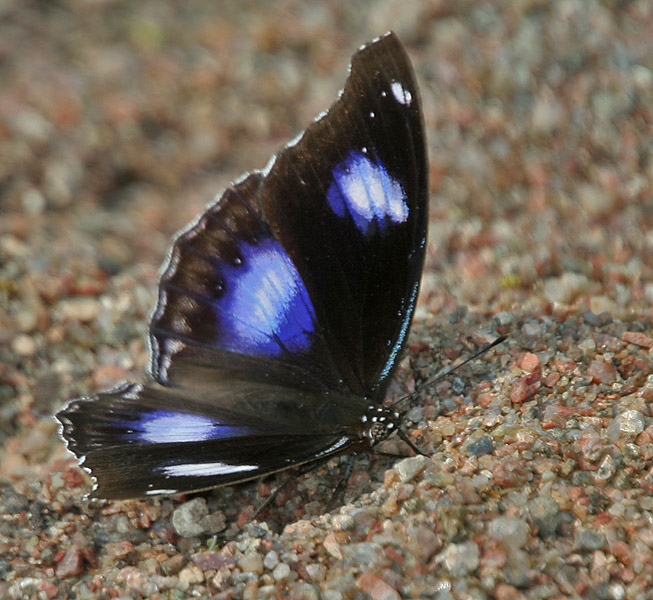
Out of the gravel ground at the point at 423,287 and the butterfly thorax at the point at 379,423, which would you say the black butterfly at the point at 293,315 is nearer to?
the butterfly thorax at the point at 379,423

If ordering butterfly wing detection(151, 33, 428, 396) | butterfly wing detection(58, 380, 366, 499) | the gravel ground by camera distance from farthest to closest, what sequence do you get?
butterfly wing detection(151, 33, 428, 396) → butterfly wing detection(58, 380, 366, 499) → the gravel ground

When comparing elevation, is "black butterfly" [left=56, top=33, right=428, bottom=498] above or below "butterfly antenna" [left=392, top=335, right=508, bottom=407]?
above

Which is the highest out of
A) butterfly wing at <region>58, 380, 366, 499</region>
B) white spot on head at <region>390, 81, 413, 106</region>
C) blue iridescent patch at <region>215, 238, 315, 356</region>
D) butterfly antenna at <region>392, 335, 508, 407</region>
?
white spot on head at <region>390, 81, 413, 106</region>

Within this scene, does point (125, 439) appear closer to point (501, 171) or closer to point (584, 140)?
point (501, 171)

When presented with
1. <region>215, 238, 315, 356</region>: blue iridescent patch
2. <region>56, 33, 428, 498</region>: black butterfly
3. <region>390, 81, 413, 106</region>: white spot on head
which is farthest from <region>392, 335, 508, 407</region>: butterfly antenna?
<region>390, 81, 413, 106</region>: white spot on head

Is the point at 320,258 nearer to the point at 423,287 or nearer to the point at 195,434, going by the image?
the point at 195,434

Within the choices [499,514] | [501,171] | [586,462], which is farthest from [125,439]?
[501,171]

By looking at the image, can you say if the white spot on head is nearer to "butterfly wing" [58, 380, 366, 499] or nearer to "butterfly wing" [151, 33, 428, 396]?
"butterfly wing" [151, 33, 428, 396]
